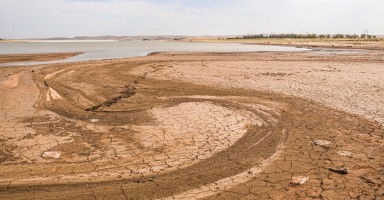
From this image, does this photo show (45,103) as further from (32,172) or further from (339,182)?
(339,182)

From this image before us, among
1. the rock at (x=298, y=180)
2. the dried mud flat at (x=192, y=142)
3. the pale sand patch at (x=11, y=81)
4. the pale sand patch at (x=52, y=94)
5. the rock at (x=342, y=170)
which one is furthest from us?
the pale sand patch at (x=11, y=81)

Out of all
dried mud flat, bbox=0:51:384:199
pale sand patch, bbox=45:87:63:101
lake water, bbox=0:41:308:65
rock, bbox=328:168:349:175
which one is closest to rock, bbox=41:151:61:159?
dried mud flat, bbox=0:51:384:199

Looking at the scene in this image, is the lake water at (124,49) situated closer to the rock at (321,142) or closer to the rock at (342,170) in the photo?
the rock at (321,142)

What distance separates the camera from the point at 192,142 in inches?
241

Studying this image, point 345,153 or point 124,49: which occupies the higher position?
point 124,49

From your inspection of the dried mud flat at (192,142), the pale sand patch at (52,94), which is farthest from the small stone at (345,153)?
the pale sand patch at (52,94)

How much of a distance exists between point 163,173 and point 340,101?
23.5 feet

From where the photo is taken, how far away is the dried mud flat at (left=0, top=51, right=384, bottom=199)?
4316 mm

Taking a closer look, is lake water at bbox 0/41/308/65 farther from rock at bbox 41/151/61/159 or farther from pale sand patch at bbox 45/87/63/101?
rock at bbox 41/151/61/159

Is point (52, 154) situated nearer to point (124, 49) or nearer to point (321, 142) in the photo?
point (321, 142)

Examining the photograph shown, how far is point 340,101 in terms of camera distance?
9.52 metres

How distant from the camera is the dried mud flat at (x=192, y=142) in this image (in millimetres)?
4316

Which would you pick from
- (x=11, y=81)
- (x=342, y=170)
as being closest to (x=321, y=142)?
(x=342, y=170)

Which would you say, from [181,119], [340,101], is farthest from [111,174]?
[340,101]
